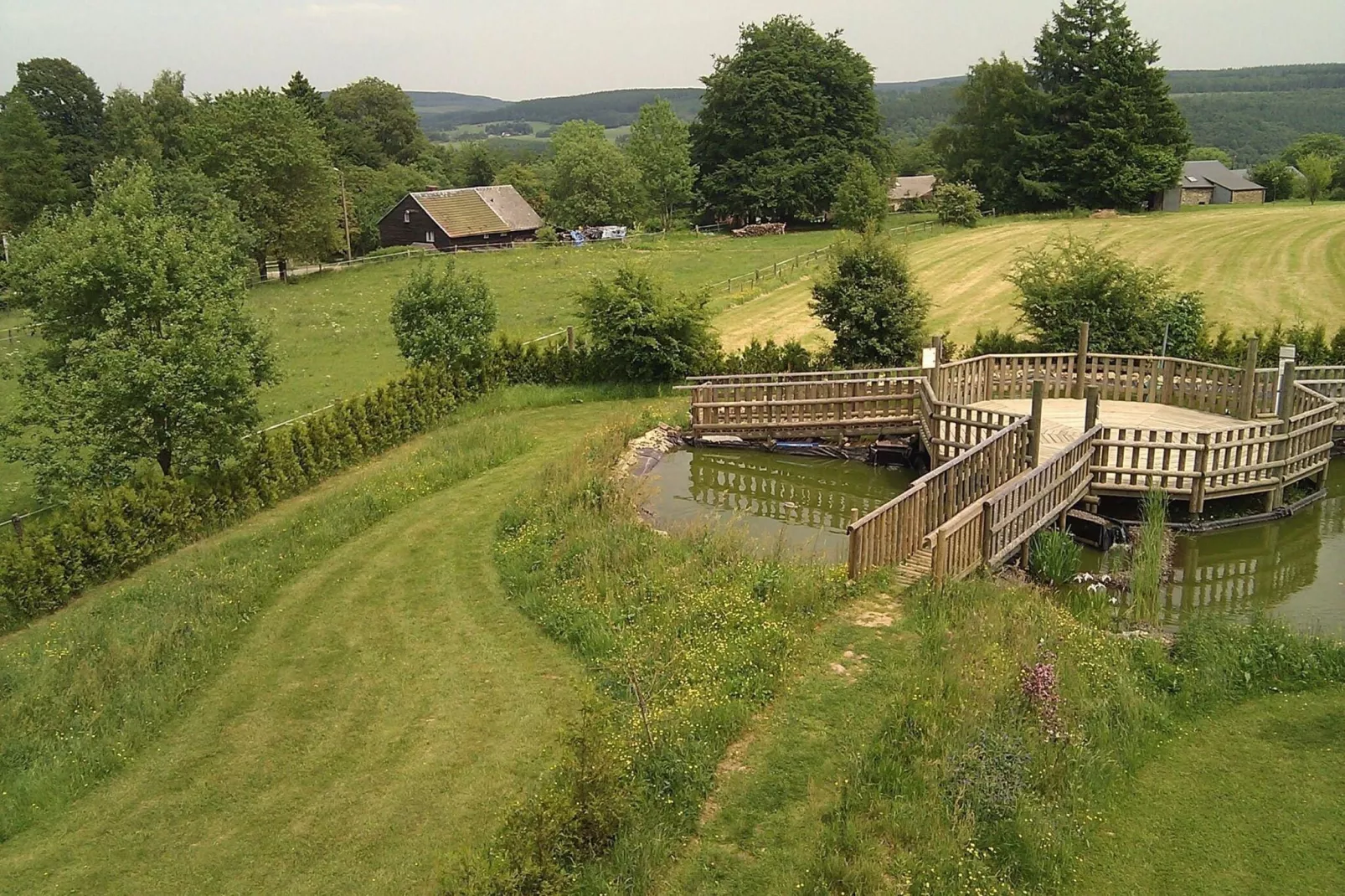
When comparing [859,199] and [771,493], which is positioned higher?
[859,199]

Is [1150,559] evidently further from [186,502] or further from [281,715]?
[186,502]

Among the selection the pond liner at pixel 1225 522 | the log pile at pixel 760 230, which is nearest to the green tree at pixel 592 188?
the log pile at pixel 760 230

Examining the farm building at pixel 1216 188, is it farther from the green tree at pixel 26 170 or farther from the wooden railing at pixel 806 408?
the green tree at pixel 26 170

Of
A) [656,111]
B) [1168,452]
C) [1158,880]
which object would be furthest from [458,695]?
[656,111]

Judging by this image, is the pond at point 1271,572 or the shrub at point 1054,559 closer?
the pond at point 1271,572

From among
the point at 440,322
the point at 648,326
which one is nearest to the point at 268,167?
the point at 440,322

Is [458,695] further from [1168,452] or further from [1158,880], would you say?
[1168,452]

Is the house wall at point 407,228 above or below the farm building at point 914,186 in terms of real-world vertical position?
below

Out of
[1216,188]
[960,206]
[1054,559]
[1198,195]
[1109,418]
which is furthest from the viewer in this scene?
[1216,188]
